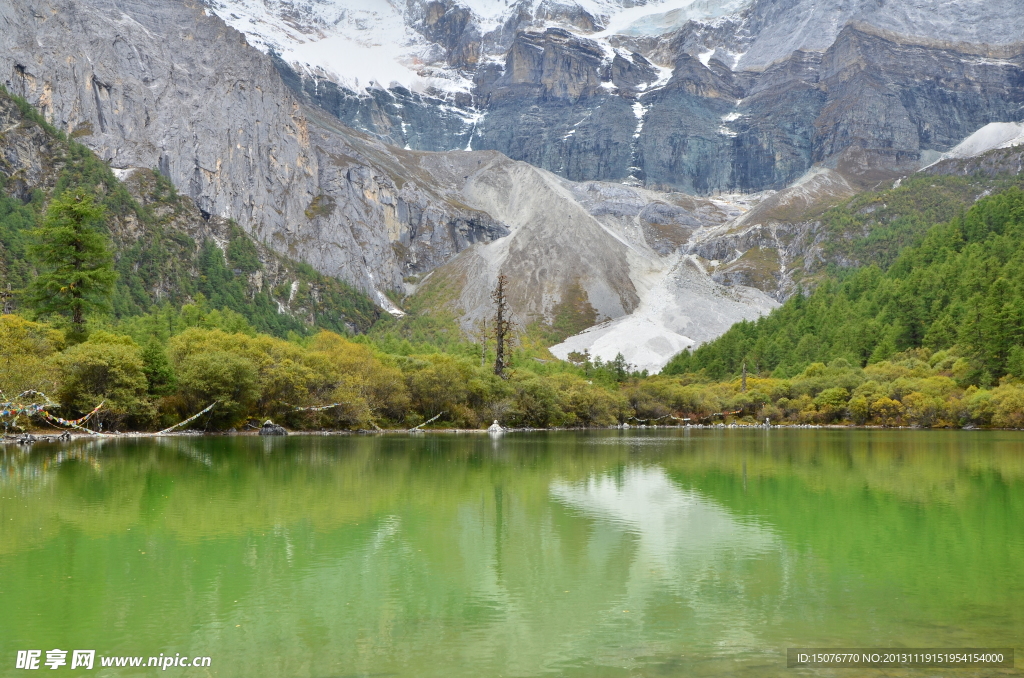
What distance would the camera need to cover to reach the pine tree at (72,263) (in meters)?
57.0

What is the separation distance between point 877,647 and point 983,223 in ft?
435

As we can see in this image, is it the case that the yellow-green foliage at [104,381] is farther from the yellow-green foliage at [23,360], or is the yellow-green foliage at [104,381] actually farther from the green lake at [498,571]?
the green lake at [498,571]

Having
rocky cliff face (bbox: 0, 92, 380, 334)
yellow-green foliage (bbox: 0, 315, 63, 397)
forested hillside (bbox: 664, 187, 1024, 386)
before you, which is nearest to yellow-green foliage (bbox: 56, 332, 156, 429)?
yellow-green foliage (bbox: 0, 315, 63, 397)

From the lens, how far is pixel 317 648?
9.82m

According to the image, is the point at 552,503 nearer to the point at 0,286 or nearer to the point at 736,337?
the point at 0,286

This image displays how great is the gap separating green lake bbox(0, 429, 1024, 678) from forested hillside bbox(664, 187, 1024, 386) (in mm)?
64818

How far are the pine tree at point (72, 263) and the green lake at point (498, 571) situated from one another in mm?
33426

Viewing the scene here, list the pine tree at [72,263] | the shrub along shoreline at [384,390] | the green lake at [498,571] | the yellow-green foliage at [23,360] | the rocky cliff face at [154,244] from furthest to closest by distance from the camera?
the rocky cliff face at [154,244], the pine tree at [72,263], the shrub along shoreline at [384,390], the yellow-green foliage at [23,360], the green lake at [498,571]

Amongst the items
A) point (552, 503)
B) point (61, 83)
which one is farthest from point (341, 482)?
point (61, 83)

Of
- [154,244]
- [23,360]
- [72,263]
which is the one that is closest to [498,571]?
[23,360]

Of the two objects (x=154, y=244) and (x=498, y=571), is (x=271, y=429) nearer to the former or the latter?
(x=498, y=571)

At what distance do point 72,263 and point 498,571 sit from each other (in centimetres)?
5467

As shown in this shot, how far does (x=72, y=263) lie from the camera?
191 feet

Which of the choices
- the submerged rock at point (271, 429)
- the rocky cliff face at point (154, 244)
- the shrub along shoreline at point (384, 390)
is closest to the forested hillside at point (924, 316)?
the shrub along shoreline at point (384, 390)
